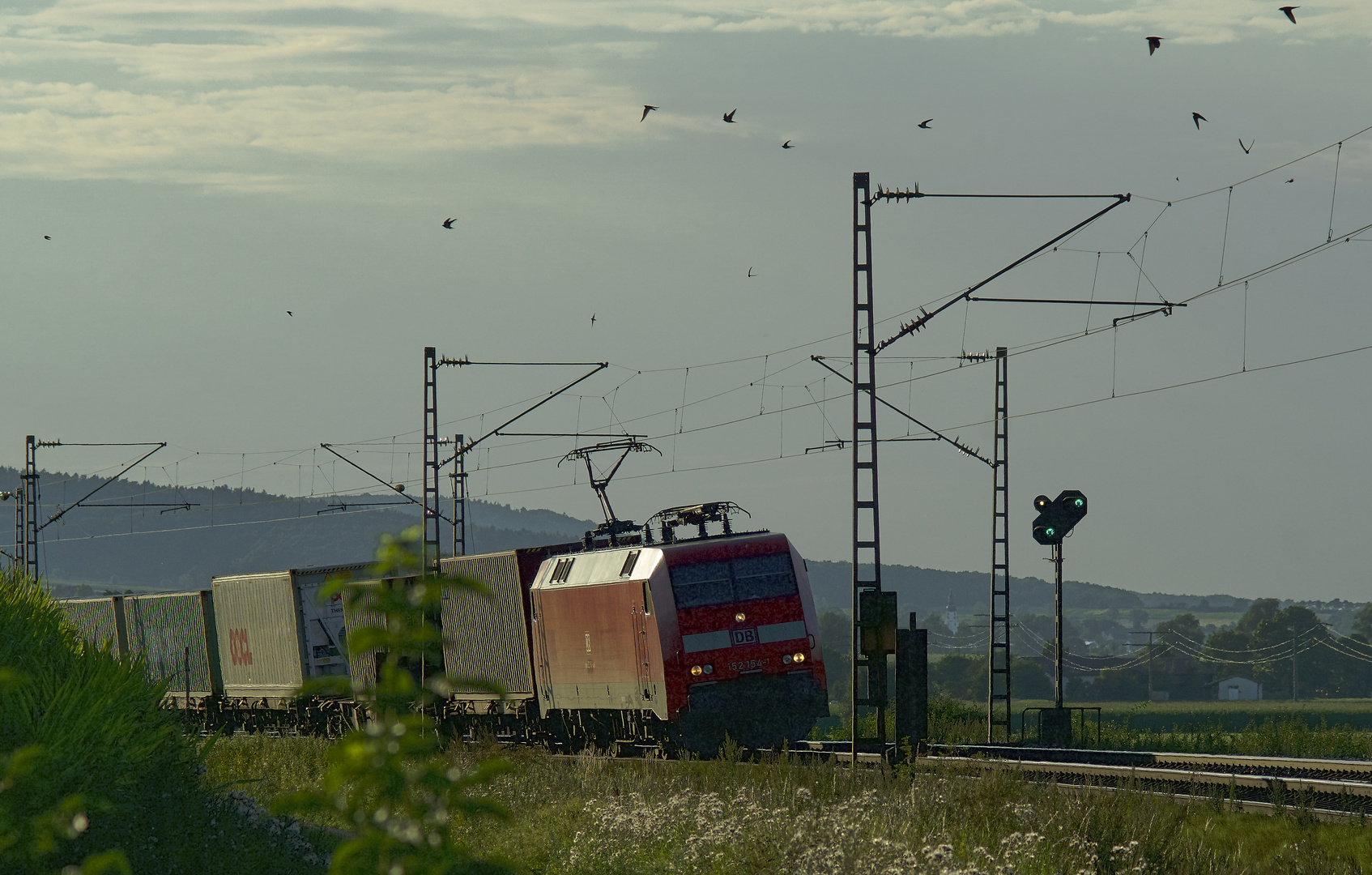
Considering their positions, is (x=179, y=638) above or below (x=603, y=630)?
below

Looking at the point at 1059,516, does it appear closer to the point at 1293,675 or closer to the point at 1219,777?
the point at 1219,777

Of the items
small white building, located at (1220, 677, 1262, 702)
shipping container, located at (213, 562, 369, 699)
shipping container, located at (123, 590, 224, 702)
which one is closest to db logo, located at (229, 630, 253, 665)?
shipping container, located at (213, 562, 369, 699)

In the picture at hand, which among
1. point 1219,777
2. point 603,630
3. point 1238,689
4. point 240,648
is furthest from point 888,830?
point 1238,689

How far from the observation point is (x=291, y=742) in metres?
28.1

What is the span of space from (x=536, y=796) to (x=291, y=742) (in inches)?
449

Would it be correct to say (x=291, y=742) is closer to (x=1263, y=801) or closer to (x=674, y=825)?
(x=674, y=825)

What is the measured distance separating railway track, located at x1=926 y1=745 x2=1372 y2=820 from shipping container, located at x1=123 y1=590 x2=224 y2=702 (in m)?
24.4

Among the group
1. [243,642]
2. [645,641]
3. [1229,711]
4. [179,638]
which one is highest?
[645,641]

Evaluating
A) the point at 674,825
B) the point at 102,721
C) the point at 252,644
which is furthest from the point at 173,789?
the point at 252,644

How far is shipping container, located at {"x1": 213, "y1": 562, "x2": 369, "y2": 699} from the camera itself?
32469mm

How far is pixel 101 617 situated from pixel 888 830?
3802 cm

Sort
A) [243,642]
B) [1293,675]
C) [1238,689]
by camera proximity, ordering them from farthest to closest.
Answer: [1238,689]
[1293,675]
[243,642]

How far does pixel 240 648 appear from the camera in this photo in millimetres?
36969

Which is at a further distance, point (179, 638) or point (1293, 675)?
point (1293, 675)
